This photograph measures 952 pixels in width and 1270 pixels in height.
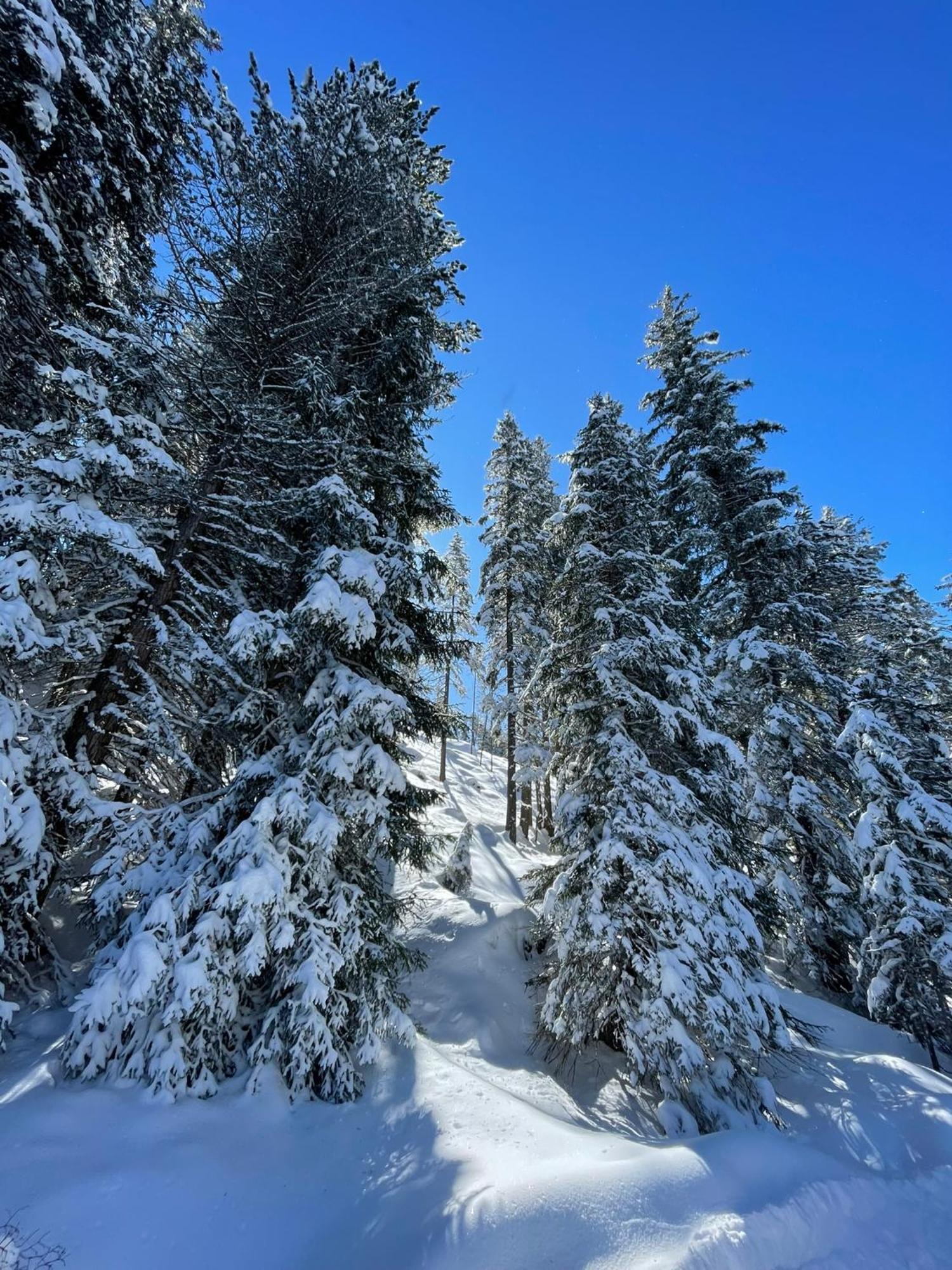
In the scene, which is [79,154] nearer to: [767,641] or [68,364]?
[68,364]

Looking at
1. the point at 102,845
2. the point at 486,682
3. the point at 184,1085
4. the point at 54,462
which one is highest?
the point at 486,682

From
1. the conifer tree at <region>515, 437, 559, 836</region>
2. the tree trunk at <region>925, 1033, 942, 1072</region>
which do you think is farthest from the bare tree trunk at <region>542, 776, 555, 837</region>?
the tree trunk at <region>925, 1033, 942, 1072</region>

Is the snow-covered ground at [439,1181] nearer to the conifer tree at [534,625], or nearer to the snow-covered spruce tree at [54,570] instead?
the snow-covered spruce tree at [54,570]

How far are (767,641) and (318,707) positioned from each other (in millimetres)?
10735

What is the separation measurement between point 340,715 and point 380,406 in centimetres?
615

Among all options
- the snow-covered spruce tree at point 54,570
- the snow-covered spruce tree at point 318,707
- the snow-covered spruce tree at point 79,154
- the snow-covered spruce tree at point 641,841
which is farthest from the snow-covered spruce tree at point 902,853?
the snow-covered spruce tree at point 79,154

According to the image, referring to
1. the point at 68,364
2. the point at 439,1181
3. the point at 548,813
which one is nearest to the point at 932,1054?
the point at 439,1181

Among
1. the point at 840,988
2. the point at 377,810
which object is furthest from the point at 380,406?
the point at 840,988

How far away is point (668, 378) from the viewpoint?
49.5ft

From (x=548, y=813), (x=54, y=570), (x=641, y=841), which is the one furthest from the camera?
(x=548, y=813)

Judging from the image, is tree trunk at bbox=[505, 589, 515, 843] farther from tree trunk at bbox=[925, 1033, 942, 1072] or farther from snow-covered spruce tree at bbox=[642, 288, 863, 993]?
tree trunk at bbox=[925, 1033, 942, 1072]

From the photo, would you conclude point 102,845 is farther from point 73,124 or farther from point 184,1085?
point 73,124

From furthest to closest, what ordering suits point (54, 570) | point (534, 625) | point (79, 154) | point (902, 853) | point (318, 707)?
point (534, 625) → point (902, 853) → point (79, 154) → point (318, 707) → point (54, 570)

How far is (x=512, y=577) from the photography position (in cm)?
2083
